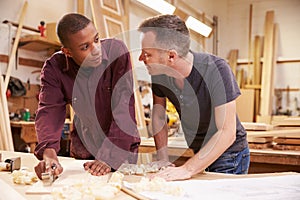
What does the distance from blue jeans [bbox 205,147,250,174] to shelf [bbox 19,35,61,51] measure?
9.19 ft

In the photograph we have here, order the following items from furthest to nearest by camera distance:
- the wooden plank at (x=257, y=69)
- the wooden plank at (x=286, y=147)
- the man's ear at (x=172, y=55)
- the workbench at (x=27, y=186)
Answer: the wooden plank at (x=257, y=69) → the wooden plank at (x=286, y=147) → the man's ear at (x=172, y=55) → the workbench at (x=27, y=186)

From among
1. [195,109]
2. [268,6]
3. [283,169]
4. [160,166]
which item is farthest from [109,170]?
[268,6]

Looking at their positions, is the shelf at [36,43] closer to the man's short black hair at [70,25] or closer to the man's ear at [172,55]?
the man's short black hair at [70,25]

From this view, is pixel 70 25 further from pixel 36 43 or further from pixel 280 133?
pixel 36 43

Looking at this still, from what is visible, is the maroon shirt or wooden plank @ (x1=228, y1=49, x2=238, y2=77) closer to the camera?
the maroon shirt

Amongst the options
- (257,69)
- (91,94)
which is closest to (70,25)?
(91,94)

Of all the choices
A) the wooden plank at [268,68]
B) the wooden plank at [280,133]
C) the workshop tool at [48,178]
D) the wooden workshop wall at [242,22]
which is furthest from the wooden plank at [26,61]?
the wooden plank at [268,68]

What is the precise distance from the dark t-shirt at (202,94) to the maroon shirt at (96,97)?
0.24m

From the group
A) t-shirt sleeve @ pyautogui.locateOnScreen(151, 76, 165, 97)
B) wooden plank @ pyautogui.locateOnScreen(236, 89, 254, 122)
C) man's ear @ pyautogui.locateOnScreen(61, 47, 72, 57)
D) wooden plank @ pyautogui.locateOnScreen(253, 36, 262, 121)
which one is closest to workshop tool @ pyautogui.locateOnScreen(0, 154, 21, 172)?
man's ear @ pyautogui.locateOnScreen(61, 47, 72, 57)

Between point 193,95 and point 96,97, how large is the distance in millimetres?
508

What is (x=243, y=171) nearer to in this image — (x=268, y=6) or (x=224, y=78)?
(x=224, y=78)

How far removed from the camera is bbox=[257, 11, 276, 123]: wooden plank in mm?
6789

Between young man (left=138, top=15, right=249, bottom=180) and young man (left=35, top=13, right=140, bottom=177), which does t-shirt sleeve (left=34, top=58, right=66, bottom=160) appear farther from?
young man (left=138, top=15, right=249, bottom=180)

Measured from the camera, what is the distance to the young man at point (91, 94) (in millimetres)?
1606
